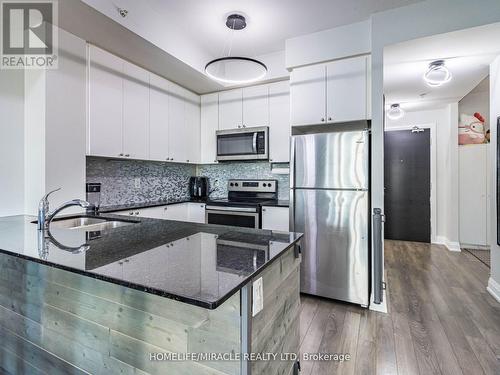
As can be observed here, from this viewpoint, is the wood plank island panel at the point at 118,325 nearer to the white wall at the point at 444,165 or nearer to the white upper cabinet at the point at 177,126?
the white upper cabinet at the point at 177,126

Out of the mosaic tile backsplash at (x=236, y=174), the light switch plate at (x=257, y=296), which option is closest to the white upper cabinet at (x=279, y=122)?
the mosaic tile backsplash at (x=236, y=174)

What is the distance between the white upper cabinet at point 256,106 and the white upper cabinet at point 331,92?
1.86 ft

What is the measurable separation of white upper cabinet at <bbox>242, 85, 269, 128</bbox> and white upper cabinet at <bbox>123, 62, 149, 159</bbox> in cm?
128

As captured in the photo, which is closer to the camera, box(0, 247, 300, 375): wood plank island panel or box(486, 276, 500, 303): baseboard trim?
box(0, 247, 300, 375): wood plank island panel

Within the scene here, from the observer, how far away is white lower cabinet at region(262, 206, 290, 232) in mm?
3003

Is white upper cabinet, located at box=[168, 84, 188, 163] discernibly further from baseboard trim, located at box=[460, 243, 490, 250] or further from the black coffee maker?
baseboard trim, located at box=[460, 243, 490, 250]

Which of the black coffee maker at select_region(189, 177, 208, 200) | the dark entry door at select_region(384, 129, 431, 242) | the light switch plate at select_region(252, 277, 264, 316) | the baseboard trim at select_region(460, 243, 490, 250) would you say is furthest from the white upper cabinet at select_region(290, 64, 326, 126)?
the baseboard trim at select_region(460, 243, 490, 250)

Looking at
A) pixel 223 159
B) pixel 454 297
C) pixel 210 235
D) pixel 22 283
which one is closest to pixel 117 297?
pixel 210 235

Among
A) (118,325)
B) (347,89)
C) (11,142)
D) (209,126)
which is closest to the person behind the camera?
(118,325)

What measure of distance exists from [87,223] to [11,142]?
0.99m

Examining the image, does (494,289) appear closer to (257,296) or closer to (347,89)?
(347,89)

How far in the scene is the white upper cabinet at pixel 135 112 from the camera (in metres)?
2.83

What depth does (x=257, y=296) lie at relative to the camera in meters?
0.95

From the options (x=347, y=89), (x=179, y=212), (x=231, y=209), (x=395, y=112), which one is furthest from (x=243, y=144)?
(x=395, y=112)
